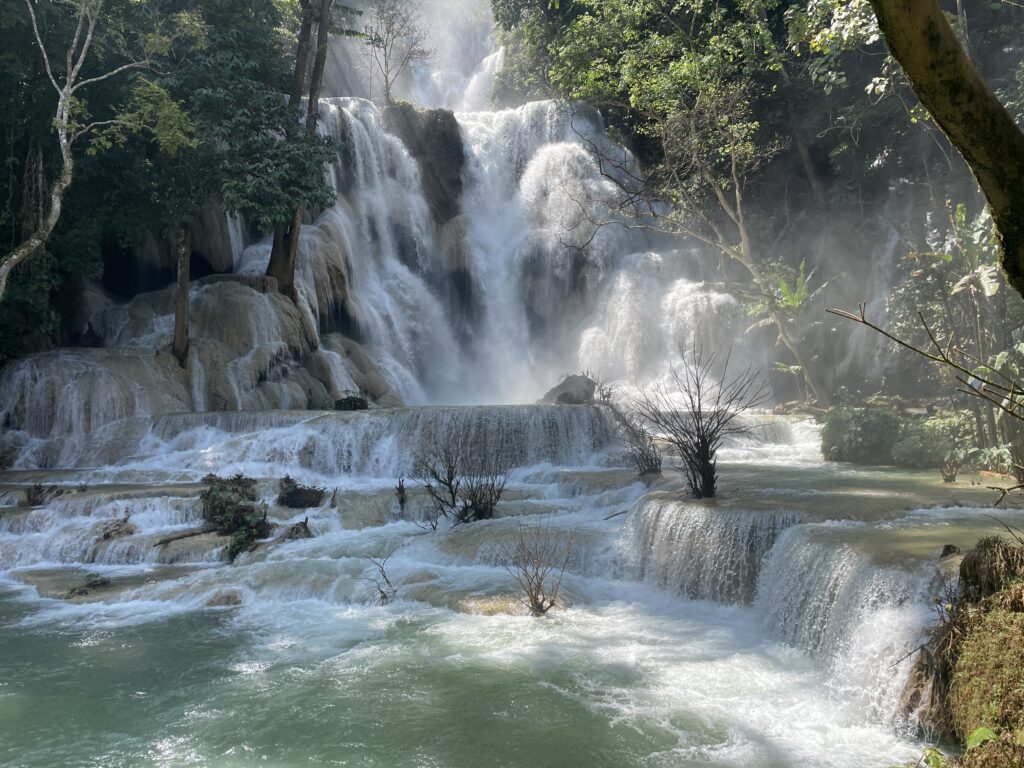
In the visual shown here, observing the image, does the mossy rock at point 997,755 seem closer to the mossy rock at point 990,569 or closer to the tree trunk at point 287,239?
the mossy rock at point 990,569

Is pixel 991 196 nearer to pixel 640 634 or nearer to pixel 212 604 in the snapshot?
pixel 640 634

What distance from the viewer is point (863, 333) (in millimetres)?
20391

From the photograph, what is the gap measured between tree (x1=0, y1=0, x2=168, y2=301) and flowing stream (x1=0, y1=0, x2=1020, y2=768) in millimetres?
3329

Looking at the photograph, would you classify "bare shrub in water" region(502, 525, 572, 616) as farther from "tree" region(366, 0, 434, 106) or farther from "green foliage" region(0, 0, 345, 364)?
"tree" region(366, 0, 434, 106)

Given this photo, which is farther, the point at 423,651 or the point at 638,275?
the point at 638,275

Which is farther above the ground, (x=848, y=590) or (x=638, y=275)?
(x=638, y=275)

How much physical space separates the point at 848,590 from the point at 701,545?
7.36ft

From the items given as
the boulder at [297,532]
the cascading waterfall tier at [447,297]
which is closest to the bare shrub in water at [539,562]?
the boulder at [297,532]

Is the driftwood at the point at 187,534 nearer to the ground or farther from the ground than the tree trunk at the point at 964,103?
nearer to the ground

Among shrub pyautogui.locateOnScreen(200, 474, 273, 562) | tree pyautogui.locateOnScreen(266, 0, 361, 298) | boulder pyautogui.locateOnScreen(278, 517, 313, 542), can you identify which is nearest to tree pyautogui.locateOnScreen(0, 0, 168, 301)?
tree pyautogui.locateOnScreen(266, 0, 361, 298)

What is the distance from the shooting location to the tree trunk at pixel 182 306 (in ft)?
56.6

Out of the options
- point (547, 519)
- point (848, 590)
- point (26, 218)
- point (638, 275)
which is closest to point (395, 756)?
point (848, 590)

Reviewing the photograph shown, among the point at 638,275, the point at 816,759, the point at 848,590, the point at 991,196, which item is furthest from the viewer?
the point at 638,275

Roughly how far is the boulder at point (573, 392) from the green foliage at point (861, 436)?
5603 mm
